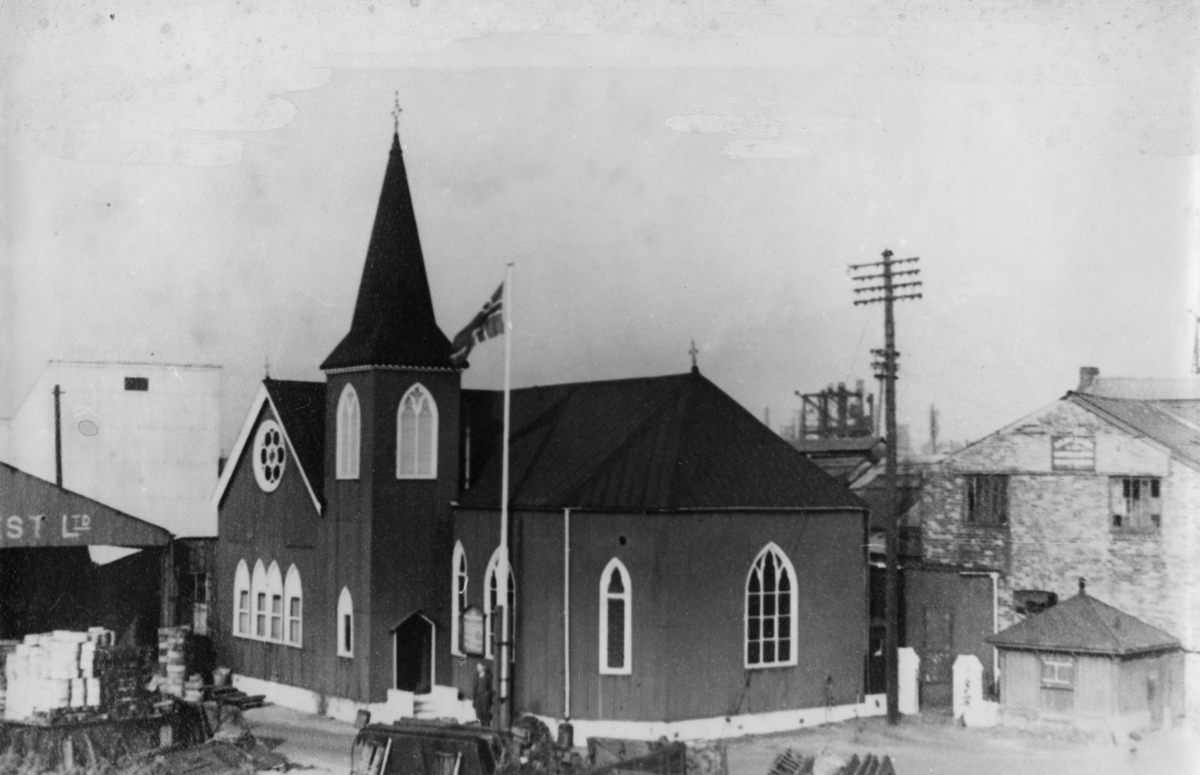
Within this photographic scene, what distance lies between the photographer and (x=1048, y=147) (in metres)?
22.6

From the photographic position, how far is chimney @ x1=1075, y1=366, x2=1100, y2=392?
23.7 metres

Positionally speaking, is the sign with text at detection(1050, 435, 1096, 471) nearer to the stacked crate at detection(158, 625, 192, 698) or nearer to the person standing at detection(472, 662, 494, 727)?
the person standing at detection(472, 662, 494, 727)

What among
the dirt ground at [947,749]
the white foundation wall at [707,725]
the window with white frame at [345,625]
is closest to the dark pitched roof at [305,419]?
the window with white frame at [345,625]

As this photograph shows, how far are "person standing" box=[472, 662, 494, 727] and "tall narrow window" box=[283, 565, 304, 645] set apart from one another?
19.5 ft

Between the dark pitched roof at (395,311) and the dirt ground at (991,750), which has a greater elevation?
the dark pitched roof at (395,311)

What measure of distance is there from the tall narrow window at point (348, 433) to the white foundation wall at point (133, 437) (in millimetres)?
2468

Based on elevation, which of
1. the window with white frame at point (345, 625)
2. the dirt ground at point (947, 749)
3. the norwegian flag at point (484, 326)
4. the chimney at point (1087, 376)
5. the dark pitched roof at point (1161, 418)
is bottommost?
the dirt ground at point (947, 749)

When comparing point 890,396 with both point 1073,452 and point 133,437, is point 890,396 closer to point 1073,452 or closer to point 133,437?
point 1073,452

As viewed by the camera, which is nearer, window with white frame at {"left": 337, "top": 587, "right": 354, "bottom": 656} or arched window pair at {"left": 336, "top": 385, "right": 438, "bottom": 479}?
arched window pair at {"left": 336, "top": 385, "right": 438, "bottom": 479}

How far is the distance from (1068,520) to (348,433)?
Answer: 13.5m

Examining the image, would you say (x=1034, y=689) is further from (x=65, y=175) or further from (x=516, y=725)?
(x=65, y=175)

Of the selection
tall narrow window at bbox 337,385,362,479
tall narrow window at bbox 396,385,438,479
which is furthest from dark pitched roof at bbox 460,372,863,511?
tall narrow window at bbox 337,385,362,479

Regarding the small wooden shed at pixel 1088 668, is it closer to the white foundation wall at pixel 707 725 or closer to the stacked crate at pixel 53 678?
the white foundation wall at pixel 707 725

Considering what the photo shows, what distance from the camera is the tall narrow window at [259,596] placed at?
102 feet
